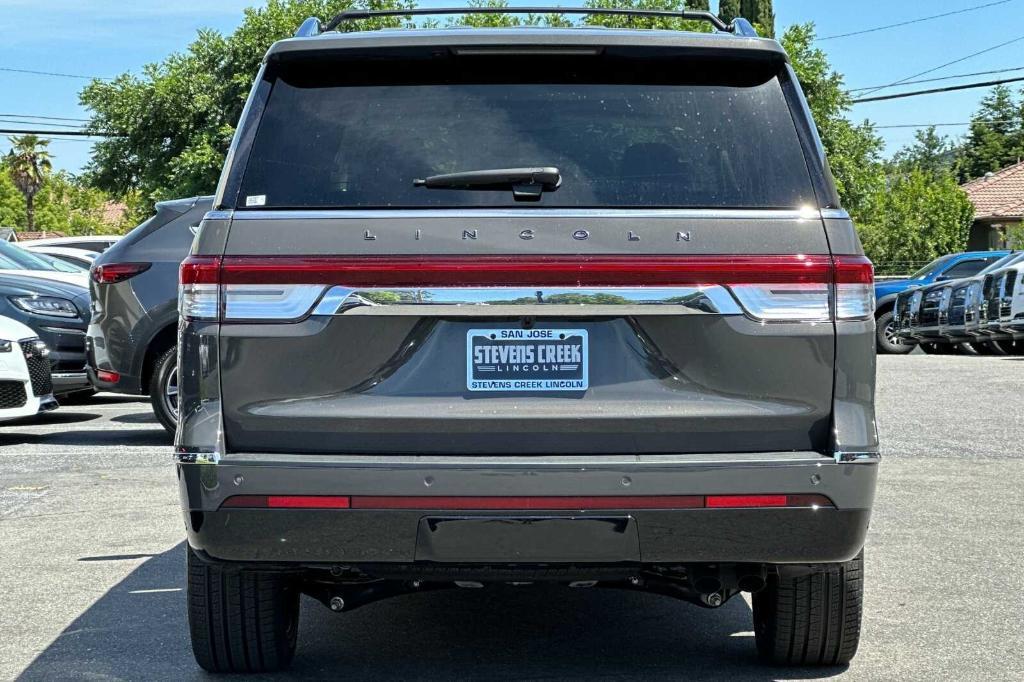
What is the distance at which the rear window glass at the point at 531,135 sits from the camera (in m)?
3.93

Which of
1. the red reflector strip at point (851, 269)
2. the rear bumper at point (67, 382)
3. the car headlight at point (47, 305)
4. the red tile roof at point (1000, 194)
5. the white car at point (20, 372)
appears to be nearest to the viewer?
the red reflector strip at point (851, 269)

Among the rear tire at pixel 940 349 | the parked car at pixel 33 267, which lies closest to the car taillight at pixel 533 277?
the parked car at pixel 33 267

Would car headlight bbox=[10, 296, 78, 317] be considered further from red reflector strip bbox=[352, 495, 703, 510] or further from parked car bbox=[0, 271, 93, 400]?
red reflector strip bbox=[352, 495, 703, 510]

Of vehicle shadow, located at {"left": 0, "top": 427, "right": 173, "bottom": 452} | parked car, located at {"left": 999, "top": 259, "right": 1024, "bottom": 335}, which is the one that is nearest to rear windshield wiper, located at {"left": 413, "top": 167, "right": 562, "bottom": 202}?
vehicle shadow, located at {"left": 0, "top": 427, "right": 173, "bottom": 452}

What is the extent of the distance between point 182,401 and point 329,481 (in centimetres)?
49

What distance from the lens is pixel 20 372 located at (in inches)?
438

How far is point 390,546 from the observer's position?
3.85 meters

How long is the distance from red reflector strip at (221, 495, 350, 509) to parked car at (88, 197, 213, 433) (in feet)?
23.0

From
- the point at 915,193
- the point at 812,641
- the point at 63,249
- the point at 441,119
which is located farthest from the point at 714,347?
the point at 915,193

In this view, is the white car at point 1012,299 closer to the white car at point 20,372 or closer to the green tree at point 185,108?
the white car at point 20,372

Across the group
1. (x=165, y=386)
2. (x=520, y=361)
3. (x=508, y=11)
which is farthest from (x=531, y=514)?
(x=165, y=386)

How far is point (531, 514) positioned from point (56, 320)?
10210 millimetres

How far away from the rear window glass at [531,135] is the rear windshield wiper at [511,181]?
2 centimetres

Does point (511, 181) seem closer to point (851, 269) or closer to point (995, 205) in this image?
point (851, 269)
